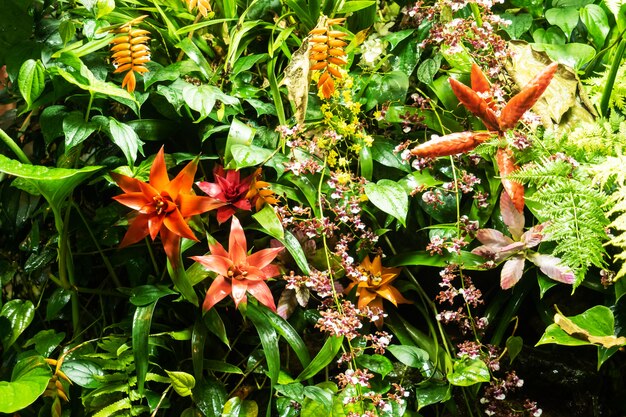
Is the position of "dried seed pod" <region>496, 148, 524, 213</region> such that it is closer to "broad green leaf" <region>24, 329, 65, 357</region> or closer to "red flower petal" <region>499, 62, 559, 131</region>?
"red flower petal" <region>499, 62, 559, 131</region>

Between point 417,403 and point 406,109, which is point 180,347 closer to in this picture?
point 417,403

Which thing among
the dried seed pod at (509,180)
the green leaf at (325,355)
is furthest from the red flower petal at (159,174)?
the dried seed pod at (509,180)

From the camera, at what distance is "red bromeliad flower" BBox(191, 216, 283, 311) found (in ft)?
4.25

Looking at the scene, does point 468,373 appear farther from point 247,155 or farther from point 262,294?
point 247,155

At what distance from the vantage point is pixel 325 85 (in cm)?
138

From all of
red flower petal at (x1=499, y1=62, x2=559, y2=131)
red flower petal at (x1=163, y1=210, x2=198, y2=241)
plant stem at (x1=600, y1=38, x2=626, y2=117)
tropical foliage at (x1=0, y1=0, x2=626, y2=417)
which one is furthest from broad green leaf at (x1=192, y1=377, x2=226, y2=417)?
plant stem at (x1=600, y1=38, x2=626, y2=117)

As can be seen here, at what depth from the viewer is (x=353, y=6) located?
1597mm

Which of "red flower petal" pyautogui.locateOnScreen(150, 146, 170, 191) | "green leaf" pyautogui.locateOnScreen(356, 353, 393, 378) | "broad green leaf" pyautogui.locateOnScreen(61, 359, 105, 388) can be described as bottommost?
"broad green leaf" pyautogui.locateOnScreen(61, 359, 105, 388)

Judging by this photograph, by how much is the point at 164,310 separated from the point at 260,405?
0.32 m

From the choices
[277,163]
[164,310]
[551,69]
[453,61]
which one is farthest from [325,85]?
[164,310]

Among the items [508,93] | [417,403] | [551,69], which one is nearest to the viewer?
[551,69]

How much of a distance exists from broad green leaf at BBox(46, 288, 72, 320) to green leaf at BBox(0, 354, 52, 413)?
129 mm

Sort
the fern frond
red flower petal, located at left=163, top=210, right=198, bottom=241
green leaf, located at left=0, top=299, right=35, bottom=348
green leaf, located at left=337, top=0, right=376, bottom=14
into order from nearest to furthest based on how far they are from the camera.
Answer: the fern frond < red flower petal, located at left=163, top=210, right=198, bottom=241 < green leaf, located at left=0, top=299, right=35, bottom=348 < green leaf, located at left=337, top=0, right=376, bottom=14

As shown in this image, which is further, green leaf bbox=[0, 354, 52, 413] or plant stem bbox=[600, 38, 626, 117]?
plant stem bbox=[600, 38, 626, 117]
